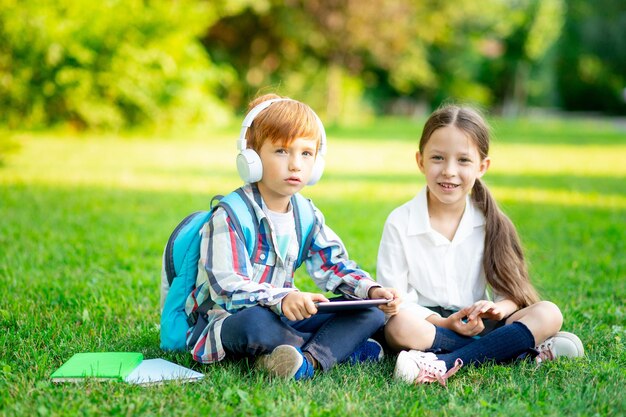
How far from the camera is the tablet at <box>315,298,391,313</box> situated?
9.46 ft

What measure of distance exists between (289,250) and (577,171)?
964 centimetres

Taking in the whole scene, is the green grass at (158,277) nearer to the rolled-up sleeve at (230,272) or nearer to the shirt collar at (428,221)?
the rolled-up sleeve at (230,272)

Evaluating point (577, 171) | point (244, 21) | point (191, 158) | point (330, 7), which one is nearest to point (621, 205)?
point (577, 171)

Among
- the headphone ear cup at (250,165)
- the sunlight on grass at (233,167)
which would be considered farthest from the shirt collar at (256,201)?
the sunlight on grass at (233,167)

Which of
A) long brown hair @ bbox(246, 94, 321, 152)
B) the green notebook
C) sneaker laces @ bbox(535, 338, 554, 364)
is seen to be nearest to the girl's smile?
long brown hair @ bbox(246, 94, 321, 152)

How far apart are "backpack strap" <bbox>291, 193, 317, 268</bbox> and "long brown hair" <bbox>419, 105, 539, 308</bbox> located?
0.75 metres

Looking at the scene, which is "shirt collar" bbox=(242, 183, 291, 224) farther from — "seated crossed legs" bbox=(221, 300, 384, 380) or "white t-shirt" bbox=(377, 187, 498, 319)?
"white t-shirt" bbox=(377, 187, 498, 319)

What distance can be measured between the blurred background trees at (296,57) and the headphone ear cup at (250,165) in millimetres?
565

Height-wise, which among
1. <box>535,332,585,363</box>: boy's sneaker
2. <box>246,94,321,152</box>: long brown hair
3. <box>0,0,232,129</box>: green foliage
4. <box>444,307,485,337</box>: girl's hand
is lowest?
<box>535,332,585,363</box>: boy's sneaker

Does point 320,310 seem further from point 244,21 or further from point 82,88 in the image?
point 244,21

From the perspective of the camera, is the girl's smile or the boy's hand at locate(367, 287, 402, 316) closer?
the boy's hand at locate(367, 287, 402, 316)

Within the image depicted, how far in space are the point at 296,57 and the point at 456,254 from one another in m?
27.1

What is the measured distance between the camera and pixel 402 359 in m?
2.98

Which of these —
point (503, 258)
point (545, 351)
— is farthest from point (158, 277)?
point (545, 351)
